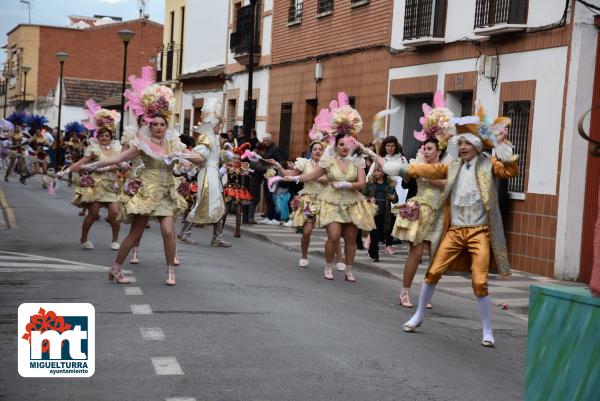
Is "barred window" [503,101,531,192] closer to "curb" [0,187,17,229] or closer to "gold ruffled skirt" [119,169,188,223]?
"gold ruffled skirt" [119,169,188,223]

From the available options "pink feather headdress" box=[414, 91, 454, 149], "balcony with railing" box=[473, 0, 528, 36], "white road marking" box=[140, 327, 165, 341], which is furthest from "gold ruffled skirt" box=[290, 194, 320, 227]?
"white road marking" box=[140, 327, 165, 341]

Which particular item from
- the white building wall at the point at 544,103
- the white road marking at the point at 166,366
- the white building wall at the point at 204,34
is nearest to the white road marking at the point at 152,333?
the white road marking at the point at 166,366

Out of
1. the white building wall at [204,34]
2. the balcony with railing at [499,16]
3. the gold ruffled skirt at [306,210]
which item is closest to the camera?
the gold ruffled skirt at [306,210]

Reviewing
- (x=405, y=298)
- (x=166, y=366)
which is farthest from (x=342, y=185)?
(x=166, y=366)

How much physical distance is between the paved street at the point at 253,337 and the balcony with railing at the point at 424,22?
7274 mm

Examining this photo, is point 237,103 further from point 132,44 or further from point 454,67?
point 132,44

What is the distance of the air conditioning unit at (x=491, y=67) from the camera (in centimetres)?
1873

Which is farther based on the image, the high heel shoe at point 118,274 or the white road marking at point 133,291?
the high heel shoe at point 118,274

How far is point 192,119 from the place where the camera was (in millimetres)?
40656

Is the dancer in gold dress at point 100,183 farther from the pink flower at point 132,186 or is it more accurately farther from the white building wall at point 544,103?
the white building wall at point 544,103

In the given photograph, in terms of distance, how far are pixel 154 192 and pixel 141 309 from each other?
220 centimetres

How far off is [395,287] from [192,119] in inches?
1075

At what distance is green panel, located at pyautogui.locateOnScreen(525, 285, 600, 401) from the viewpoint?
543 centimetres

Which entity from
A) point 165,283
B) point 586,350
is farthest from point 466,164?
point 586,350
